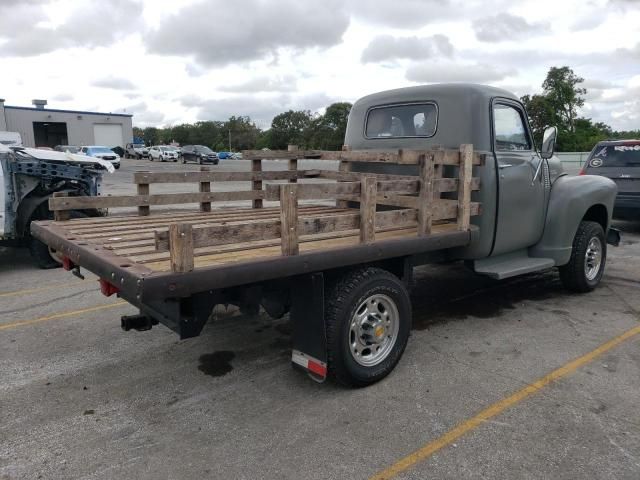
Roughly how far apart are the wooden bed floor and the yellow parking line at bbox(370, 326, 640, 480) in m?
1.36

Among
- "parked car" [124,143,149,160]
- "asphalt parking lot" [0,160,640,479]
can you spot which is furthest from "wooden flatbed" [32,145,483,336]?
"parked car" [124,143,149,160]

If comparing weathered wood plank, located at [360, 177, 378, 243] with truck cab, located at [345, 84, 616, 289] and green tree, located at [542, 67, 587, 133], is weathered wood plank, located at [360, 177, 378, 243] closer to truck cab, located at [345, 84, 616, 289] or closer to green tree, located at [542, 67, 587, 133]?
truck cab, located at [345, 84, 616, 289]

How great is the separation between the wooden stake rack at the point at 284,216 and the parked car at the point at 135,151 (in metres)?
52.5

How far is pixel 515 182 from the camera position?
5000mm

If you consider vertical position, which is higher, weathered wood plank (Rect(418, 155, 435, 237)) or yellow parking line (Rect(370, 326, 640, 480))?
weathered wood plank (Rect(418, 155, 435, 237))

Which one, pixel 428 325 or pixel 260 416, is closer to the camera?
pixel 260 416

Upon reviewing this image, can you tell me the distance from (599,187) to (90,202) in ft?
17.6

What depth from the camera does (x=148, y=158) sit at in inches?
2125

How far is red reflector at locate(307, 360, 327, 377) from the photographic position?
138 inches

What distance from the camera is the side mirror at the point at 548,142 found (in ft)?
17.1

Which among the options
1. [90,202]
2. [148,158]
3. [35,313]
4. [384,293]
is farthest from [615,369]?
[148,158]

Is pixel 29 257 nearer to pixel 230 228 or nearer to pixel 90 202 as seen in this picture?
pixel 90 202

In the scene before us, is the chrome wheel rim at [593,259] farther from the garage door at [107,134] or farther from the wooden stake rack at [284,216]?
the garage door at [107,134]

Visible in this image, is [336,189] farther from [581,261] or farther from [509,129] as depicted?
[581,261]
